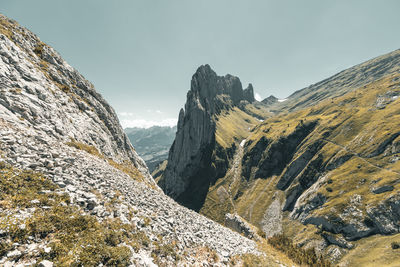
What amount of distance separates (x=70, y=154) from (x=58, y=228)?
13.4 metres

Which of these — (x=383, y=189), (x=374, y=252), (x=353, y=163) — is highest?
(x=353, y=163)

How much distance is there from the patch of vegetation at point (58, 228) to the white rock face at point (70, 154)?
69cm

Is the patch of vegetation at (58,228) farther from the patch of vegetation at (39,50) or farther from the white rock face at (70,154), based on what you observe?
the patch of vegetation at (39,50)

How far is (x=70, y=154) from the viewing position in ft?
63.4

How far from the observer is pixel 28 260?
22.1 ft

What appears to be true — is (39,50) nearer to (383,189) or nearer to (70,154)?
(70,154)

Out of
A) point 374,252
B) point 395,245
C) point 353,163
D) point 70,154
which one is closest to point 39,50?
point 70,154

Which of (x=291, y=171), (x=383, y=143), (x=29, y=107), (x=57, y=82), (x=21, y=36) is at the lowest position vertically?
(x=291, y=171)

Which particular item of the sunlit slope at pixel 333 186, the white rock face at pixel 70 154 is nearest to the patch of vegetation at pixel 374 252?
the sunlit slope at pixel 333 186

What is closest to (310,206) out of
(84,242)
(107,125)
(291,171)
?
(291,171)

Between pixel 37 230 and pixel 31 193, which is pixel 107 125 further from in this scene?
pixel 37 230

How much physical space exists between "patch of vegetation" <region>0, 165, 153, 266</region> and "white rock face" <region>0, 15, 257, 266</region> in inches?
27.2

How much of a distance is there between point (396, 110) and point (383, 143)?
58253 millimetres

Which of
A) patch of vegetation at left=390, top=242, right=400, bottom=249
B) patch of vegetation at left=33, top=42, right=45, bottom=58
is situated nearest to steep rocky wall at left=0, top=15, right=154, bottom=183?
patch of vegetation at left=33, top=42, right=45, bottom=58
